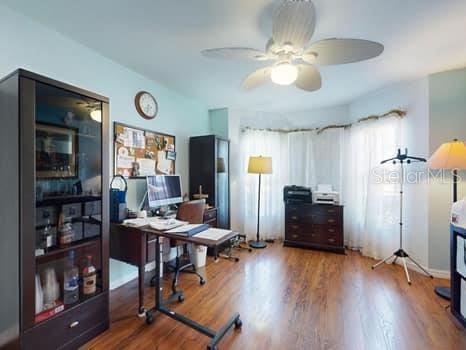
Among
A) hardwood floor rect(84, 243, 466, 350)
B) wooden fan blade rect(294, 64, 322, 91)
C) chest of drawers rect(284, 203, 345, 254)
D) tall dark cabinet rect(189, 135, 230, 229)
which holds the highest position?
wooden fan blade rect(294, 64, 322, 91)

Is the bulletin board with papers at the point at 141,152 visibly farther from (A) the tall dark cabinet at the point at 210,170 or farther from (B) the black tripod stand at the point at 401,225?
(B) the black tripod stand at the point at 401,225

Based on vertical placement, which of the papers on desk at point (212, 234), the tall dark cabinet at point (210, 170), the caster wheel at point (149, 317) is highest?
the tall dark cabinet at point (210, 170)

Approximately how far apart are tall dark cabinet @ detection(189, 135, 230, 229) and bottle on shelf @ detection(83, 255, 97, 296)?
1857mm

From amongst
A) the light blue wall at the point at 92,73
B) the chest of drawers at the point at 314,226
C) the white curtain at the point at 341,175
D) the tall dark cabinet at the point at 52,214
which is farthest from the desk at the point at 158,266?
the white curtain at the point at 341,175

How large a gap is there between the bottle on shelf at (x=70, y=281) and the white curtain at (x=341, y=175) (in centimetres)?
286

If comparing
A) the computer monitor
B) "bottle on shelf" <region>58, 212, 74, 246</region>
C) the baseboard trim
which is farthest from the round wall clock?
the baseboard trim

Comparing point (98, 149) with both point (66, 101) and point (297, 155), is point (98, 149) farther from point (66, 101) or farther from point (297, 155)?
point (297, 155)

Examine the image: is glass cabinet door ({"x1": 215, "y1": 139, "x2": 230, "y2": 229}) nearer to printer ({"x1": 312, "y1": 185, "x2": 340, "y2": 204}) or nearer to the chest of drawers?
the chest of drawers

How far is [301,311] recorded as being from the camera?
213 centimetres

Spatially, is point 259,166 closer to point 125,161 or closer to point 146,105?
point 146,105

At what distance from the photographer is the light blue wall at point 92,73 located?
1.76 metres

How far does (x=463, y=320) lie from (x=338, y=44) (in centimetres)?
231

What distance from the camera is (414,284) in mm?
2621

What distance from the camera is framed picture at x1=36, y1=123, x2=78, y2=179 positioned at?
62.3 inches
